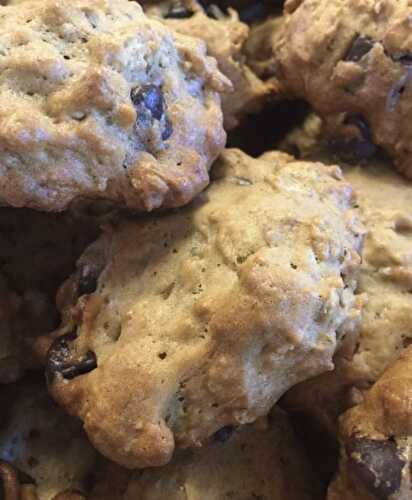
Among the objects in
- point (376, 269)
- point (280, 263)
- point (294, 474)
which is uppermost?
point (280, 263)

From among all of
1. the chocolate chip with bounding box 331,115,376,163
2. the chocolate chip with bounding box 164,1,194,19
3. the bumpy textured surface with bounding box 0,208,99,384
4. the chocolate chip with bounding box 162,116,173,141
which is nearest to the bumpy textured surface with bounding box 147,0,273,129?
the chocolate chip with bounding box 164,1,194,19

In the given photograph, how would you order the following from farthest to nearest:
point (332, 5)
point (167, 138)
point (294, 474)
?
1. point (332, 5)
2. point (294, 474)
3. point (167, 138)

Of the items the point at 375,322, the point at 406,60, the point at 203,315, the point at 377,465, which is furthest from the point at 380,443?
the point at 406,60

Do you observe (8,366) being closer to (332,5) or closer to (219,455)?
(219,455)

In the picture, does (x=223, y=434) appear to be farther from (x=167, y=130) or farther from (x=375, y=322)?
(x=167, y=130)

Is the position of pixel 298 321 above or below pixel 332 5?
below

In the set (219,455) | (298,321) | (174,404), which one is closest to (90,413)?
(174,404)
